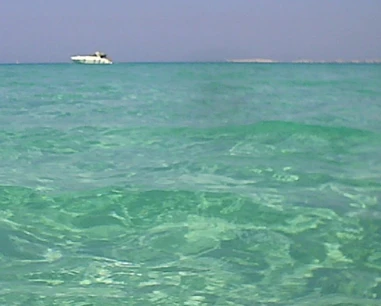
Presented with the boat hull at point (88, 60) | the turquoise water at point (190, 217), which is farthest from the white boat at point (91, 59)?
the turquoise water at point (190, 217)

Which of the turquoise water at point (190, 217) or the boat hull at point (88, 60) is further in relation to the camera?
the boat hull at point (88, 60)

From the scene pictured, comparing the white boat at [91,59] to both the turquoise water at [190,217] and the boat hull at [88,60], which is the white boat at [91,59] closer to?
the boat hull at [88,60]

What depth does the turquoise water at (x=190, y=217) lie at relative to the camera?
4.83 m

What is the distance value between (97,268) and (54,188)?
2993 mm

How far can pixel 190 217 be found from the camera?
6.78m

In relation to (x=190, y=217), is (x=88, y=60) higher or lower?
higher

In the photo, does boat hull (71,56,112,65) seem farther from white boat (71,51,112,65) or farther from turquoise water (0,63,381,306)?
turquoise water (0,63,381,306)

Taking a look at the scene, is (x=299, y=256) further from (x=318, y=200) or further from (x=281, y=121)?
(x=281, y=121)

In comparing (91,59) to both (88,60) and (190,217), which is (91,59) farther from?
(190,217)

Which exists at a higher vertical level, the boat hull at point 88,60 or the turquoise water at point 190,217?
the boat hull at point 88,60

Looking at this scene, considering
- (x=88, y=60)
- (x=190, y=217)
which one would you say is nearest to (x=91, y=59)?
(x=88, y=60)

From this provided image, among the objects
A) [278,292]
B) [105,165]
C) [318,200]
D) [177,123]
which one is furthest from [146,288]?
[177,123]

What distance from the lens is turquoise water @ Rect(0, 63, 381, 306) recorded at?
4832 mm

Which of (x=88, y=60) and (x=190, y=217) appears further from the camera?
(x=88, y=60)
